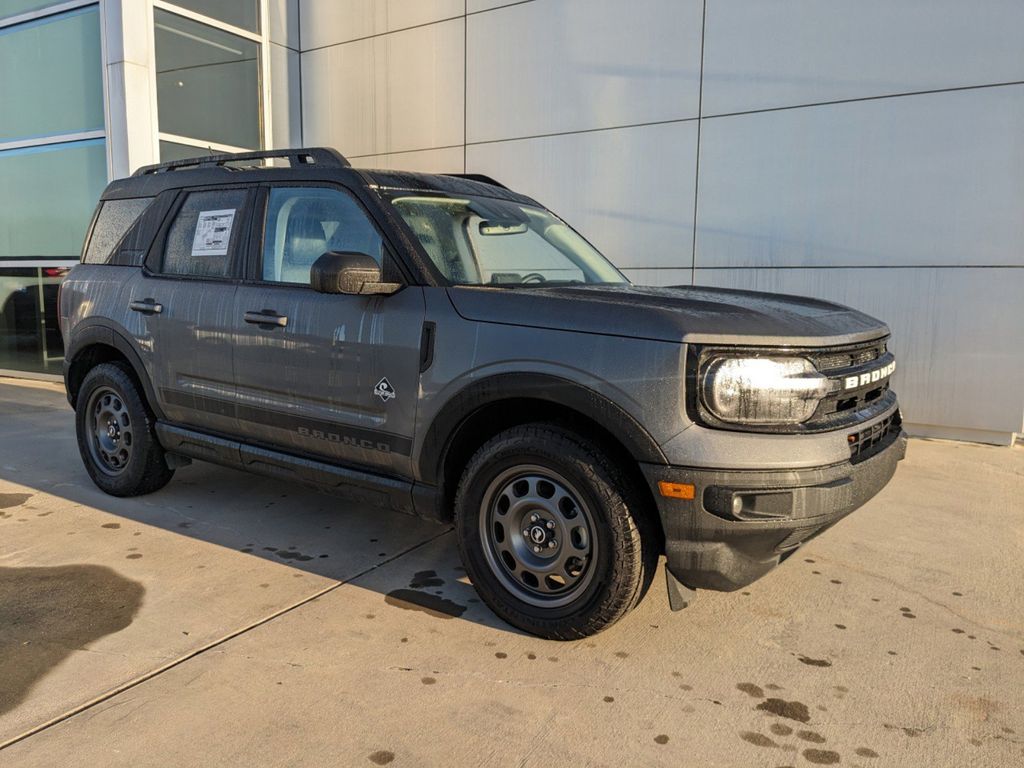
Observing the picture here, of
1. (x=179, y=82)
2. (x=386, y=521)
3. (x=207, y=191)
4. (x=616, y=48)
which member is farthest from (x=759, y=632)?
(x=179, y=82)

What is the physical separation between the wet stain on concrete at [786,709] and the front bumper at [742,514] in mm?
396

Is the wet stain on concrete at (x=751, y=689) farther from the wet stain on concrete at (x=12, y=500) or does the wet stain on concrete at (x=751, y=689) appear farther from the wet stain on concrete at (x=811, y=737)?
the wet stain on concrete at (x=12, y=500)

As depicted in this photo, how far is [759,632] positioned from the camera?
3189mm

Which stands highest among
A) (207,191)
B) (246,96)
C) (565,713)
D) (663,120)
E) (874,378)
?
(246,96)

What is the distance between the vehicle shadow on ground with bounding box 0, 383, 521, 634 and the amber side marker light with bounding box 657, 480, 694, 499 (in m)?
0.96

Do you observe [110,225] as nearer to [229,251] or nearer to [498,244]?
[229,251]

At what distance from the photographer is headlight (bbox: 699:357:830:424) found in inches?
104

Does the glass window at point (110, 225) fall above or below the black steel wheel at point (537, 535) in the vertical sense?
above

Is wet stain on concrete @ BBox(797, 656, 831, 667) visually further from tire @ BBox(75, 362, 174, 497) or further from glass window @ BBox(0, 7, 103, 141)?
glass window @ BBox(0, 7, 103, 141)

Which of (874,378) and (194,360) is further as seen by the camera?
(194,360)

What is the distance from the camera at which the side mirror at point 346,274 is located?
3.17 metres

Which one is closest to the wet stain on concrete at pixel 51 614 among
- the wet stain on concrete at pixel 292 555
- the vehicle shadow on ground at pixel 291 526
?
the vehicle shadow on ground at pixel 291 526

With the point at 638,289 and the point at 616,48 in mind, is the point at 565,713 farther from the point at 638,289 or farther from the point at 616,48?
the point at 616,48

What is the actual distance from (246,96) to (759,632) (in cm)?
980
